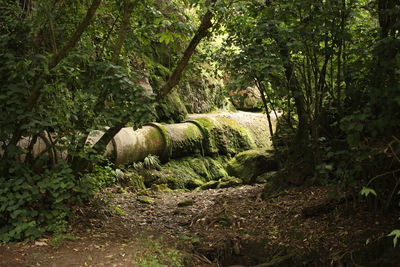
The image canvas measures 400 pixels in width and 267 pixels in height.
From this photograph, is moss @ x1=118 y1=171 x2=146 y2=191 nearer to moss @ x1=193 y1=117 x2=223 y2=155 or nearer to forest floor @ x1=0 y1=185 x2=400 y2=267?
forest floor @ x1=0 y1=185 x2=400 y2=267

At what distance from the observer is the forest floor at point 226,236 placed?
14.7 feet

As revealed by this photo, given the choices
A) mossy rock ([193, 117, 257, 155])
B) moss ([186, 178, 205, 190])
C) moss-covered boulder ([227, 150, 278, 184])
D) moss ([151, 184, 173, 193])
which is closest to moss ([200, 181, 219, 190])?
moss-covered boulder ([227, 150, 278, 184])

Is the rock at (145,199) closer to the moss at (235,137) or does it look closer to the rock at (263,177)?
the rock at (263,177)

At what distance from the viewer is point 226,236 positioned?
18.4 feet

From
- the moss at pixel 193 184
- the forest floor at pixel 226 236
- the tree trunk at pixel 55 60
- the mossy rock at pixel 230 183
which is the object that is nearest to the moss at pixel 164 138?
the moss at pixel 193 184

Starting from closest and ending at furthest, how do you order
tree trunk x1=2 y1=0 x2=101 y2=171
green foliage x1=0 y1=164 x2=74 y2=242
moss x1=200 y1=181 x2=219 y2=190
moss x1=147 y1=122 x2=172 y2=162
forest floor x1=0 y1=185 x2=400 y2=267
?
forest floor x1=0 y1=185 x2=400 y2=267
green foliage x1=0 y1=164 x2=74 y2=242
tree trunk x1=2 y1=0 x2=101 y2=171
moss x1=200 y1=181 x2=219 y2=190
moss x1=147 y1=122 x2=172 y2=162

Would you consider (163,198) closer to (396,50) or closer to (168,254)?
(168,254)

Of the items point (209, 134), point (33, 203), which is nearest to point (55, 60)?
point (33, 203)

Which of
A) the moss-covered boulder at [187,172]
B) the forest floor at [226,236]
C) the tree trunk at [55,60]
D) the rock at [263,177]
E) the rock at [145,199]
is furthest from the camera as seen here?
the moss-covered boulder at [187,172]

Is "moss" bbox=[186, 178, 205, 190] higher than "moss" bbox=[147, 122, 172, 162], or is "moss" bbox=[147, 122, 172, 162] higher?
"moss" bbox=[147, 122, 172, 162]

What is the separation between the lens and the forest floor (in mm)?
4477

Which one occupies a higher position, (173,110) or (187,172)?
(173,110)

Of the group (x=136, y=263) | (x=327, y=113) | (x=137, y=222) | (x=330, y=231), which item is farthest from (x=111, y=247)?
(x=327, y=113)

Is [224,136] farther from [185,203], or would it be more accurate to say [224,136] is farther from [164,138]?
[185,203]
